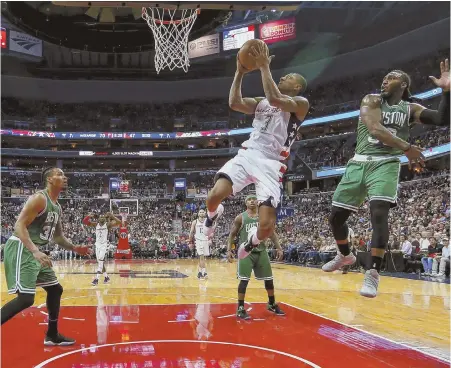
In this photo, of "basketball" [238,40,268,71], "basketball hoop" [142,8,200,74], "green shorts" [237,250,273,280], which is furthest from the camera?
"basketball hoop" [142,8,200,74]

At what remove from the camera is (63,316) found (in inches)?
297

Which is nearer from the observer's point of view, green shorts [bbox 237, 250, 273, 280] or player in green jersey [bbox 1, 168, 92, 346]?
player in green jersey [bbox 1, 168, 92, 346]

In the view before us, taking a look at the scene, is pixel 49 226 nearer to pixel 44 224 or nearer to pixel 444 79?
pixel 44 224

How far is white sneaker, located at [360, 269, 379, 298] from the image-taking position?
3.73 metres

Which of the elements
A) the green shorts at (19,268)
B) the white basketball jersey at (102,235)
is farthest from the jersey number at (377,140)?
the white basketball jersey at (102,235)

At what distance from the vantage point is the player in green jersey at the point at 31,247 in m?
5.04

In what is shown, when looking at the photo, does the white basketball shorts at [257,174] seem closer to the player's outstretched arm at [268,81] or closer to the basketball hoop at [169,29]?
the player's outstretched arm at [268,81]

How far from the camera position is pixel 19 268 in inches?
203

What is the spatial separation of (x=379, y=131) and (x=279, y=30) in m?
29.1

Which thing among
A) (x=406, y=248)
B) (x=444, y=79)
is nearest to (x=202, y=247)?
(x=406, y=248)

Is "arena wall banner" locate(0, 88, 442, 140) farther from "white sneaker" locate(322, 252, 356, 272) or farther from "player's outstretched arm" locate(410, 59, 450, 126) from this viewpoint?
"player's outstretched arm" locate(410, 59, 450, 126)

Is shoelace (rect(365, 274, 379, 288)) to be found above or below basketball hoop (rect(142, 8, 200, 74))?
below

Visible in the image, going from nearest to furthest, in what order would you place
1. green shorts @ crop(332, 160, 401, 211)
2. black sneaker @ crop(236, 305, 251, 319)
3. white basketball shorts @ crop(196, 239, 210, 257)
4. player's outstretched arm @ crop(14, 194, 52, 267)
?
green shorts @ crop(332, 160, 401, 211) → player's outstretched arm @ crop(14, 194, 52, 267) → black sneaker @ crop(236, 305, 251, 319) → white basketball shorts @ crop(196, 239, 210, 257)

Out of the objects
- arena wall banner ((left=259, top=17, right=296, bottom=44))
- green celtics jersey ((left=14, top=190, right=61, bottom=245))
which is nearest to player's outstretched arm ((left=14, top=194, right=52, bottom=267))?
green celtics jersey ((left=14, top=190, right=61, bottom=245))
